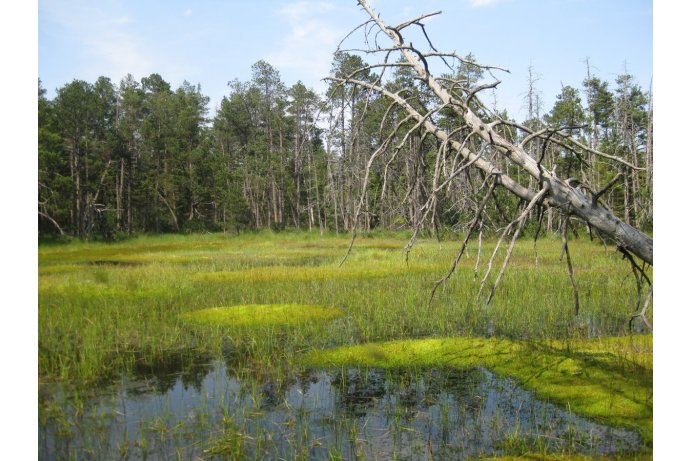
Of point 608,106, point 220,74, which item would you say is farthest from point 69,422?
point 608,106

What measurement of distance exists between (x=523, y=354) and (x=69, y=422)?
405 cm

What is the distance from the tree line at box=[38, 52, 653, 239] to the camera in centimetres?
396

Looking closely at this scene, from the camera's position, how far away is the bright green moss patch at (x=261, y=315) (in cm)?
679

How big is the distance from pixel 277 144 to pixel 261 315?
10.3 feet

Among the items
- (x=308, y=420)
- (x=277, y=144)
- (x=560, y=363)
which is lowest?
(x=308, y=420)

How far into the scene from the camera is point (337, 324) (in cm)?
689

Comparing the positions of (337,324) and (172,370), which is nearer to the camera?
(172,370)

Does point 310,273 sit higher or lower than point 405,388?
higher

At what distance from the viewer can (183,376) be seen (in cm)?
→ 473

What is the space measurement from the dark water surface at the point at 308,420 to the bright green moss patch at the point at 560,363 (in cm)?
23

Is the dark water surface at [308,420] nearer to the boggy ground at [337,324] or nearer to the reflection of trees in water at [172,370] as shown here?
the reflection of trees in water at [172,370]

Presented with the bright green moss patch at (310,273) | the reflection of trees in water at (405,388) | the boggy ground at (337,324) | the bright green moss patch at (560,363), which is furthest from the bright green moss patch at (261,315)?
the bright green moss patch at (310,273)

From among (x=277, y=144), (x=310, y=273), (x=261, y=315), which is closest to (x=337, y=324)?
(x=261, y=315)

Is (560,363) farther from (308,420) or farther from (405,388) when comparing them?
(308,420)
